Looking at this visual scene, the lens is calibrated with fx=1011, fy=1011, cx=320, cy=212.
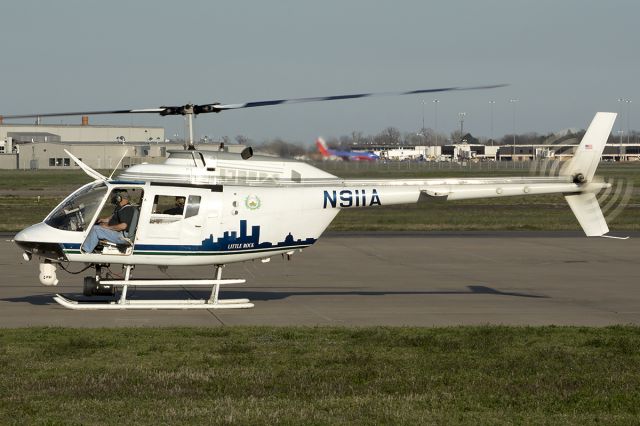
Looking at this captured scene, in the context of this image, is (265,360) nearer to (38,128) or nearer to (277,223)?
(277,223)

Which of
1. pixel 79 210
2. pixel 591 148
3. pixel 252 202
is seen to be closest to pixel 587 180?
pixel 591 148

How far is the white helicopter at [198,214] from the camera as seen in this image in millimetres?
17625

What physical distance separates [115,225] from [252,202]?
96.3 inches

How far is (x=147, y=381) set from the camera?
38.2 ft

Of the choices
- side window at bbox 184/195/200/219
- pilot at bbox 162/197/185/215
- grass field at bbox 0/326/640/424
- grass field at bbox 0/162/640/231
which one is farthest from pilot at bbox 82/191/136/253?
grass field at bbox 0/162/640/231

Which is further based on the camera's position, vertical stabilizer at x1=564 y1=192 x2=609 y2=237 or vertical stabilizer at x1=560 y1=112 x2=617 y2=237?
vertical stabilizer at x1=564 y1=192 x2=609 y2=237

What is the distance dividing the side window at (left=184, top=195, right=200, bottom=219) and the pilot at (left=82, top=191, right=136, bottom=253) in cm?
96

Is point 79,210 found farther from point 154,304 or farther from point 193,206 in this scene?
point 154,304

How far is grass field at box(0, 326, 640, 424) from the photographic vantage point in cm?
1017

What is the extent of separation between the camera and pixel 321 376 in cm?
1204

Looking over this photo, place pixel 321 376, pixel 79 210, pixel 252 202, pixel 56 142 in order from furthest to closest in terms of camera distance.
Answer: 1. pixel 56 142
2. pixel 252 202
3. pixel 79 210
4. pixel 321 376

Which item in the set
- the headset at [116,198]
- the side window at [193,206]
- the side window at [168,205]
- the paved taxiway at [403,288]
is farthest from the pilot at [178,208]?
the paved taxiway at [403,288]

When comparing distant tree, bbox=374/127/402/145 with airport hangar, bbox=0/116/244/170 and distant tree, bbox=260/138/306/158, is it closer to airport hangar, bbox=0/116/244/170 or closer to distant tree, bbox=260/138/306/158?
distant tree, bbox=260/138/306/158

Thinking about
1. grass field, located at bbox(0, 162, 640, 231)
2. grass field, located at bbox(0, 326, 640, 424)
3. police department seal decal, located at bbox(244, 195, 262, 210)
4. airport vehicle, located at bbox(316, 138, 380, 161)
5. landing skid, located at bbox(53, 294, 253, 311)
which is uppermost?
airport vehicle, located at bbox(316, 138, 380, 161)
